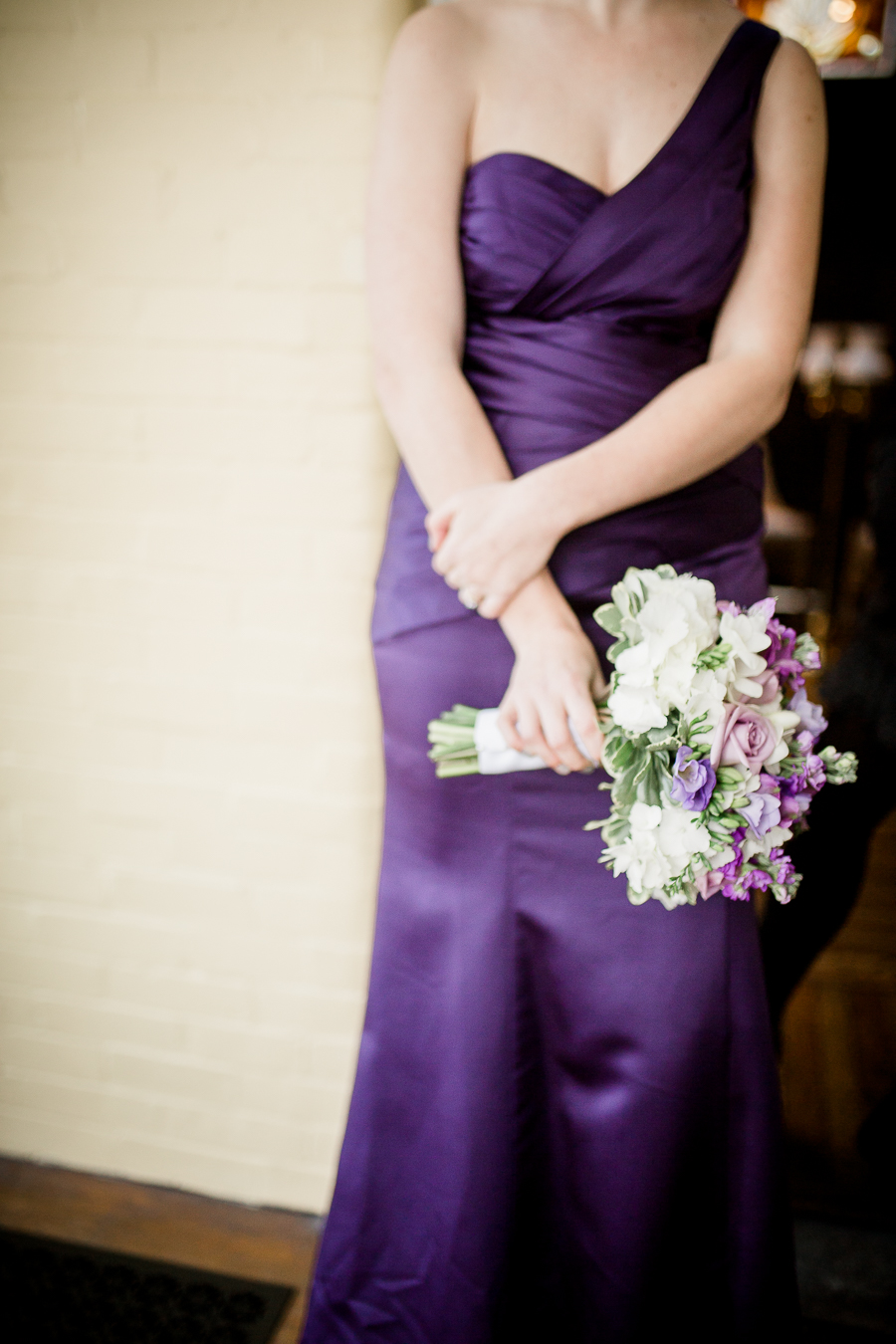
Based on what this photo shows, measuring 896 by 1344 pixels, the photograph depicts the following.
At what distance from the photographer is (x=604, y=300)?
3.36 ft

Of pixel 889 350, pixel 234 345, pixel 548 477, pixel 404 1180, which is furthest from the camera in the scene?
pixel 889 350

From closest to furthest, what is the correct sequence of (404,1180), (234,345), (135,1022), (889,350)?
(404,1180), (234,345), (135,1022), (889,350)

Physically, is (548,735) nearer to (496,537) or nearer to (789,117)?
(496,537)

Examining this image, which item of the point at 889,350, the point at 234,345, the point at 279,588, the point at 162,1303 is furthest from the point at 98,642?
the point at 889,350

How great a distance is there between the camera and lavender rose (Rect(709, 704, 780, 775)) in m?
0.86

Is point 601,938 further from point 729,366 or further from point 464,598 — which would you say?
point 729,366

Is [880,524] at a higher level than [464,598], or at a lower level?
higher

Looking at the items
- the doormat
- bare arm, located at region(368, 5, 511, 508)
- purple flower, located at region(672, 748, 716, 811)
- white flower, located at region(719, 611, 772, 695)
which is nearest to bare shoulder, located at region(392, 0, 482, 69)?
bare arm, located at region(368, 5, 511, 508)

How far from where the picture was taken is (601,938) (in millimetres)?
1095

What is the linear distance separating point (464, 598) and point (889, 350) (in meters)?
7.59

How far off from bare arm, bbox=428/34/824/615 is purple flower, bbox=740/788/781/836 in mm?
326

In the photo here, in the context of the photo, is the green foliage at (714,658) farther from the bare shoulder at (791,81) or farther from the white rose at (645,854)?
the bare shoulder at (791,81)

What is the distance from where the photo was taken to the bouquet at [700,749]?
865 mm

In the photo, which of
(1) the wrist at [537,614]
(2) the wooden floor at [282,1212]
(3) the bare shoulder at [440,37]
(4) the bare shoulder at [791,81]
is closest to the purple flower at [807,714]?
(1) the wrist at [537,614]
